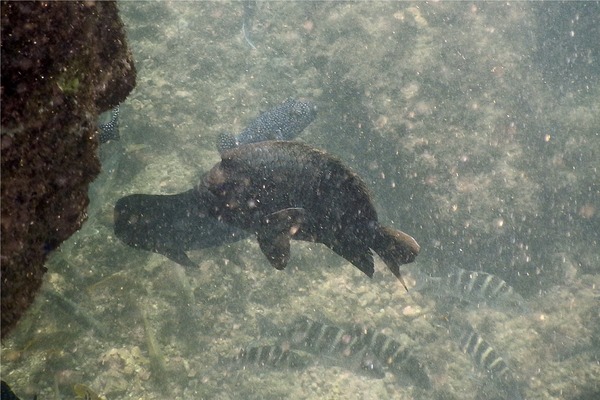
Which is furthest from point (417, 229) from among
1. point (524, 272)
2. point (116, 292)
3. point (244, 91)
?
point (116, 292)

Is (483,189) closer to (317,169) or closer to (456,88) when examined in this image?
(456,88)

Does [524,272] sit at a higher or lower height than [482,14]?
lower

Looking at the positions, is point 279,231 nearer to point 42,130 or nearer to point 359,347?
point 42,130

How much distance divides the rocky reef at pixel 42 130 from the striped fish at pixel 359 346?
476 centimetres

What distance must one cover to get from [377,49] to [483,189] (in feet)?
14.5

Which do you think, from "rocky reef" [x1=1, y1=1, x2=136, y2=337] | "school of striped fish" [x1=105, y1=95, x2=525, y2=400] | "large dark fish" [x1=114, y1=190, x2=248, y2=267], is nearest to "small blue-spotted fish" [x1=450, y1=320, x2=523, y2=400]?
"school of striped fish" [x1=105, y1=95, x2=525, y2=400]

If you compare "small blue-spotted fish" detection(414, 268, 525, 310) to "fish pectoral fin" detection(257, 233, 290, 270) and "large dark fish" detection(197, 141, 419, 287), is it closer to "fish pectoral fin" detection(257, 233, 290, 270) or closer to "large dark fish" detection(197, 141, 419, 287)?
"large dark fish" detection(197, 141, 419, 287)

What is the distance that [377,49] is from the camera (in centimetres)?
1055

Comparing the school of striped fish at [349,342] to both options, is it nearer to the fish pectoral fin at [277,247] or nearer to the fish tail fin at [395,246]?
the fish pectoral fin at [277,247]

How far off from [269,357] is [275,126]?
12.3 ft

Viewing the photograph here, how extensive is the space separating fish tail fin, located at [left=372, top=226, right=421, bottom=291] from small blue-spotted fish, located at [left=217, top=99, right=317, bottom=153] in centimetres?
373

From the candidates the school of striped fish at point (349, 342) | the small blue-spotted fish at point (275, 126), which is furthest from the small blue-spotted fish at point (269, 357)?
the small blue-spotted fish at point (275, 126)

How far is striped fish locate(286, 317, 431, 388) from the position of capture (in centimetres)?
645

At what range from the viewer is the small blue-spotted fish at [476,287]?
7.59m
